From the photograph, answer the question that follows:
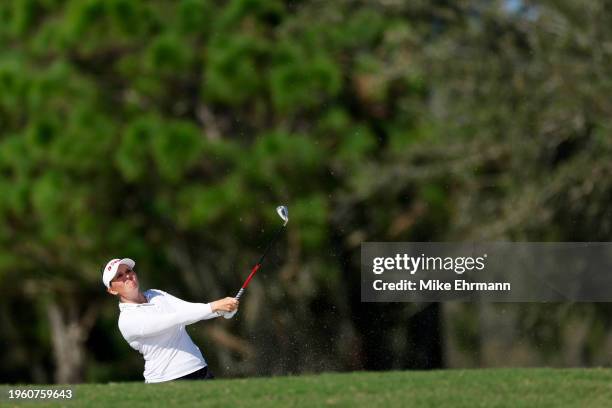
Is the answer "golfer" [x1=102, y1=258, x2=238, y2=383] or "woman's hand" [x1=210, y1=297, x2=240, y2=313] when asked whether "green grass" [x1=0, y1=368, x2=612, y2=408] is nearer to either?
"golfer" [x1=102, y1=258, x2=238, y2=383]

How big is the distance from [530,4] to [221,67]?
374 cm

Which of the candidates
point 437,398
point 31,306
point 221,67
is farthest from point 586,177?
point 31,306

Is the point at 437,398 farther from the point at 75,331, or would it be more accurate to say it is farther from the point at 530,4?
the point at 75,331

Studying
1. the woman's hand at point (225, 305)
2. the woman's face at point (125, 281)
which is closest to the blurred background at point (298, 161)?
the woman's face at point (125, 281)

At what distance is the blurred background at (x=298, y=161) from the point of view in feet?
39.2

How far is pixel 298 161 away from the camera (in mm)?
13594

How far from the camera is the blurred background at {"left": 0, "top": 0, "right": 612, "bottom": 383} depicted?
1195 centimetres

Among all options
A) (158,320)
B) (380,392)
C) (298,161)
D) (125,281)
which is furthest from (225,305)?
(298,161)

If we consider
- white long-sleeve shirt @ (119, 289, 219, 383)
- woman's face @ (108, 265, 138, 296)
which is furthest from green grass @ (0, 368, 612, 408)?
woman's face @ (108, 265, 138, 296)

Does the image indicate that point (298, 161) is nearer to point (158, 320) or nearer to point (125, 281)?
point (125, 281)

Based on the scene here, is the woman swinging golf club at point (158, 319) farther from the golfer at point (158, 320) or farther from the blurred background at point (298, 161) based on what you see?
the blurred background at point (298, 161)

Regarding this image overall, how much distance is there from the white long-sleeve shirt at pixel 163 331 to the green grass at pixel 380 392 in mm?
188

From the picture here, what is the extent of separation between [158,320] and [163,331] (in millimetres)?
79

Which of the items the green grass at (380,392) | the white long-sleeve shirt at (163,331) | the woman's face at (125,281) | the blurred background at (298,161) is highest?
the blurred background at (298,161)
